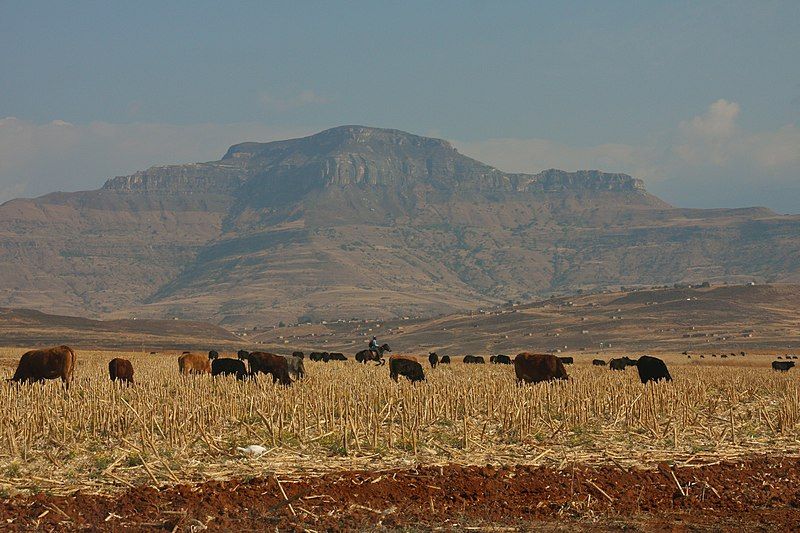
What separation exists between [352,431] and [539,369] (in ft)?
45.4

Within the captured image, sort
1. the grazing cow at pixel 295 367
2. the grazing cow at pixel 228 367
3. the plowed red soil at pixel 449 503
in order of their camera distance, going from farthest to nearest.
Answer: the grazing cow at pixel 295 367 → the grazing cow at pixel 228 367 → the plowed red soil at pixel 449 503

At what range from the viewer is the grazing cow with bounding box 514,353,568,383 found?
2794 cm

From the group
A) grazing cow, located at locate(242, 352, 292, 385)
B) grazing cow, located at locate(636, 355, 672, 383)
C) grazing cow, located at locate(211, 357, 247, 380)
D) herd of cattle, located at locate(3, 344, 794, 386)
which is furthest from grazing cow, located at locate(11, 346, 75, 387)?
grazing cow, located at locate(636, 355, 672, 383)

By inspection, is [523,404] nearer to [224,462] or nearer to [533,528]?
[224,462]

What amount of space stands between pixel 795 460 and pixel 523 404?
5.25 meters

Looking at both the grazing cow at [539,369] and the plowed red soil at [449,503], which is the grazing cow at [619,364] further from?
the plowed red soil at [449,503]

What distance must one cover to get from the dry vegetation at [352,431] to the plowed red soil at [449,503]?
0.91 meters

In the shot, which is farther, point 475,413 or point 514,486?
point 475,413

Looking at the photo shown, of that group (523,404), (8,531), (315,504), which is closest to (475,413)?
(523,404)

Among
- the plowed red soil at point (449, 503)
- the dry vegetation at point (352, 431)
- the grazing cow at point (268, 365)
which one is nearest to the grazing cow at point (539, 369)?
the dry vegetation at point (352, 431)

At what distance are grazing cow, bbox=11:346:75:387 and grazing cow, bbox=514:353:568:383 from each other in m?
12.6

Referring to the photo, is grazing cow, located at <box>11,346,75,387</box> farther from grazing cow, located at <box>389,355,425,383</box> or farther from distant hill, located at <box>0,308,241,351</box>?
distant hill, located at <box>0,308,241,351</box>

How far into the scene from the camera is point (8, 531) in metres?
10.2

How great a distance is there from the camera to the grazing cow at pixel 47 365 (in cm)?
2689
